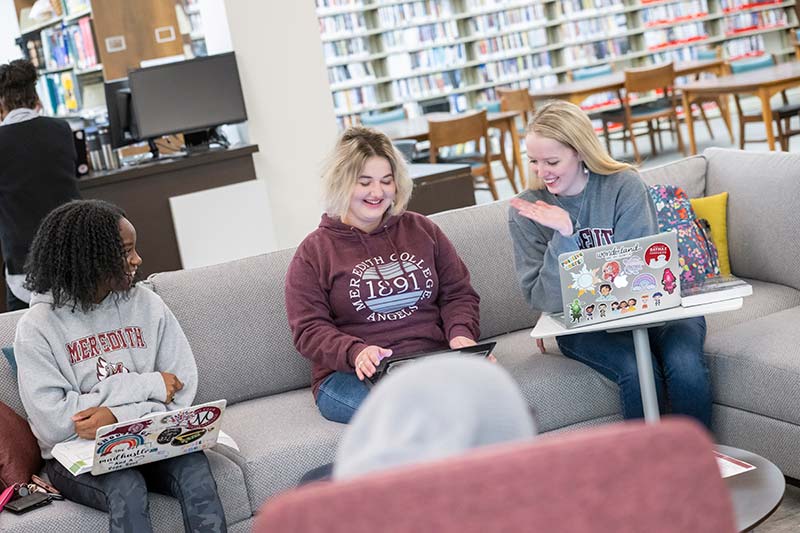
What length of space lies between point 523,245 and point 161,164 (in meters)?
2.37

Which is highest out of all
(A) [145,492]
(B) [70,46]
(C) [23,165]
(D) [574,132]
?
(B) [70,46]

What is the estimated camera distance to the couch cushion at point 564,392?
2.69 meters

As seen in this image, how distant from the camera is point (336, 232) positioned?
109 inches

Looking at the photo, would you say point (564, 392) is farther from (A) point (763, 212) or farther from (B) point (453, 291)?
(A) point (763, 212)

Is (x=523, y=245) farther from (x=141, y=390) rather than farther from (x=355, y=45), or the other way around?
(x=355, y=45)

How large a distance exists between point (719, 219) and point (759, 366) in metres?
0.83

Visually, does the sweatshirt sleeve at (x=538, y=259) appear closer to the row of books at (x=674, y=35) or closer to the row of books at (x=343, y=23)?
the row of books at (x=343, y=23)

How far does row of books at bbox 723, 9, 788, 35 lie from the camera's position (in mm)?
11797

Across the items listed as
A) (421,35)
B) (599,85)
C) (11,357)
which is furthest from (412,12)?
(11,357)

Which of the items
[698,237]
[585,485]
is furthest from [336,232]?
[585,485]

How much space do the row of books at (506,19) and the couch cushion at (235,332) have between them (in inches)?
331

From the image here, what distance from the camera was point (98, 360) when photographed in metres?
2.44

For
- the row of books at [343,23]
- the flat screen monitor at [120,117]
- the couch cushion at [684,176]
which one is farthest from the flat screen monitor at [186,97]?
the row of books at [343,23]

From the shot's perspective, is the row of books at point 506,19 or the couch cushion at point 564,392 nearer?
the couch cushion at point 564,392
